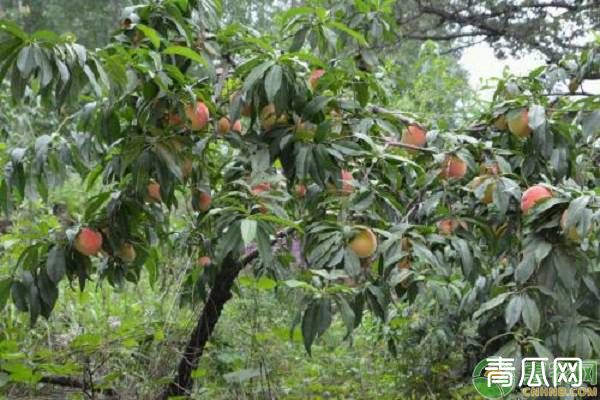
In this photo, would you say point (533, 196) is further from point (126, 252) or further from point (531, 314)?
point (126, 252)

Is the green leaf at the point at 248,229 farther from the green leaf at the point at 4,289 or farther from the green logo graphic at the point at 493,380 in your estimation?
the green leaf at the point at 4,289

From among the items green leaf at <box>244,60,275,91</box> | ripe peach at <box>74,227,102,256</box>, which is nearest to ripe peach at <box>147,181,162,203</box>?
ripe peach at <box>74,227,102,256</box>

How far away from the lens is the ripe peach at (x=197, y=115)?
1.60m

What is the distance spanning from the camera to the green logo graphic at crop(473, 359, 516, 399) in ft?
4.91

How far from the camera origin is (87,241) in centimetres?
171

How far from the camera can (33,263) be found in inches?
69.6

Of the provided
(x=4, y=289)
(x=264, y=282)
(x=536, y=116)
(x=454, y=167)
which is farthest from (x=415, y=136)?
(x=4, y=289)

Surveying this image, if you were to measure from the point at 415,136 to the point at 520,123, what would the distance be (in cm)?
30

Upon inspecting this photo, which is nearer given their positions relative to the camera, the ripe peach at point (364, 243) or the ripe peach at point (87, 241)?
the ripe peach at point (364, 243)

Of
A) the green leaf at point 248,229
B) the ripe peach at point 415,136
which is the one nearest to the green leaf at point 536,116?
the ripe peach at point 415,136

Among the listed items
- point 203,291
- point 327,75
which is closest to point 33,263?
point 203,291

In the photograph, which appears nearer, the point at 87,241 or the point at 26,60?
the point at 26,60

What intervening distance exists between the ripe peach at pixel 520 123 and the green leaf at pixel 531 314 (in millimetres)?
459

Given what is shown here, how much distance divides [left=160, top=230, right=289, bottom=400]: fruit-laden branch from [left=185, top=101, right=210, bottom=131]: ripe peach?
24.9 inches
